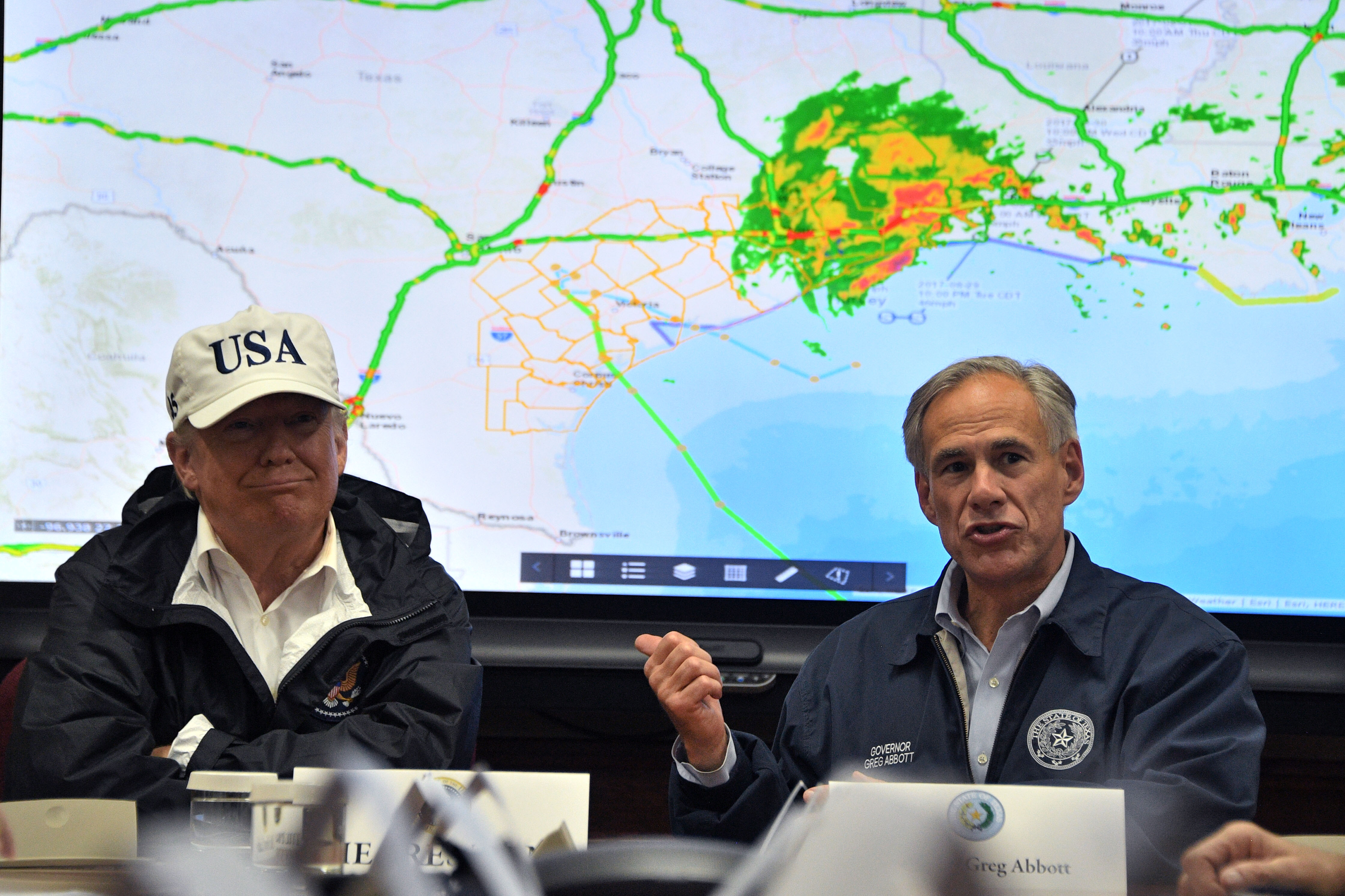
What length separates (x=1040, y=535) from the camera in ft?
4.89

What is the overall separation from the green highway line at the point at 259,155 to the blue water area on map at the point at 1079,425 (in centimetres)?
58

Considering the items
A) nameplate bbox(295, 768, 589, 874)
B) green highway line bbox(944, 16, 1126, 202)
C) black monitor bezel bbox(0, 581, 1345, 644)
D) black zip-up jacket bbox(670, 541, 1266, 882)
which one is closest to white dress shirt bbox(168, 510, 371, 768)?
nameplate bbox(295, 768, 589, 874)

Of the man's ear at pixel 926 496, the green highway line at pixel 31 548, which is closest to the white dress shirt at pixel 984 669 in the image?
the man's ear at pixel 926 496

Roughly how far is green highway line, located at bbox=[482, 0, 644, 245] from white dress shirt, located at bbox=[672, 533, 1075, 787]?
1254mm

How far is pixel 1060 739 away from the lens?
1353 millimetres

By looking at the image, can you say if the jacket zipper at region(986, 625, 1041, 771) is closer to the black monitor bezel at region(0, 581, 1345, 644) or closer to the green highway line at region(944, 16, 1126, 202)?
the black monitor bezel at region(0, 581, 1345, 644)

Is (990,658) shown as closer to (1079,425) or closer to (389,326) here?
(1079,425)

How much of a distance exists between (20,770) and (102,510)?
100cm

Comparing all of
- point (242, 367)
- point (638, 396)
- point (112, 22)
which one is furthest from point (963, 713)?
point (112, 22)

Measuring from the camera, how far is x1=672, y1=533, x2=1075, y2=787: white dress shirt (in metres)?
1.37

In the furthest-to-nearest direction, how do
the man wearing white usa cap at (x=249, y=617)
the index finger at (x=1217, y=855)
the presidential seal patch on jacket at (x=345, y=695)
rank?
the presidential seal patch on jacket at (x=345, y=695)
the man wearing white usa cap at (x=249, y=617)
the index finger at (x=1217, y=855)

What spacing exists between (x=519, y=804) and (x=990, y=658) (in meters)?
0.80

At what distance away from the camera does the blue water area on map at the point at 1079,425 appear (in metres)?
2.11

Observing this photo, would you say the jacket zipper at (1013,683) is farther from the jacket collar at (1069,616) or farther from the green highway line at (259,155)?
the green highway line at (259,155)
